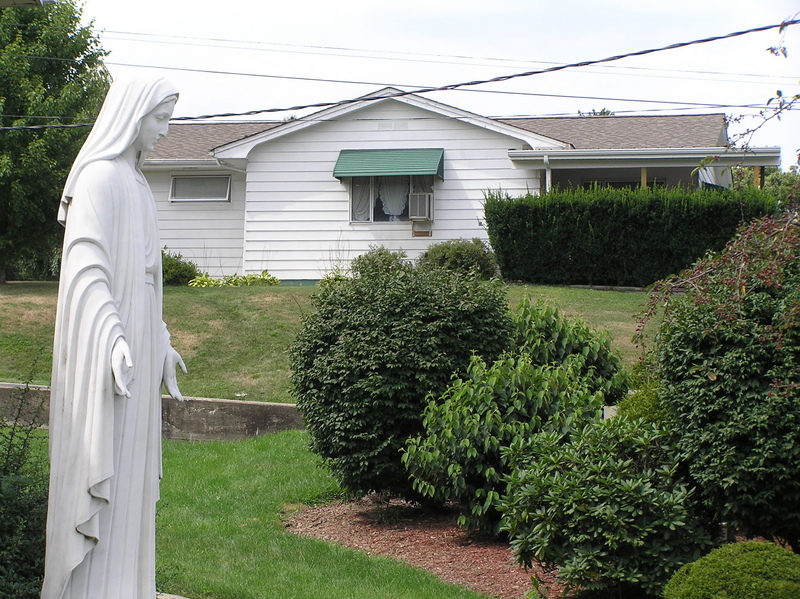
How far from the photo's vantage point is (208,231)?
22359mm

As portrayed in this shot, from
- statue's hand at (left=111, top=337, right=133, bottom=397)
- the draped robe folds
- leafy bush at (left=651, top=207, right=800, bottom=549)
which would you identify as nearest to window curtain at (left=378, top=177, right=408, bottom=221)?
leafy bush at (left=651, top=207, right=800, bottom=549)

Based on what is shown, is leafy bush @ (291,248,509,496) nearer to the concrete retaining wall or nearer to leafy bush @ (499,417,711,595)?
leafy bush @ (499,417,711,595)

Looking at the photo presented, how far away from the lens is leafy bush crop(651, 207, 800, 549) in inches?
220

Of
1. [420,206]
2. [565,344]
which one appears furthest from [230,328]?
[565,344]

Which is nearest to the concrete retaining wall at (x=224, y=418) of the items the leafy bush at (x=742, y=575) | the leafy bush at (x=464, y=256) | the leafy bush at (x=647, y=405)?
the leafy bush at (x=647, y=405)

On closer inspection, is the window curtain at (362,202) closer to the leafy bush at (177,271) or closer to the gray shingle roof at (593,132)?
the gray shingle roof at (593,132)

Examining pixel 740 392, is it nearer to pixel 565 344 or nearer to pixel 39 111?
pixel 565 344

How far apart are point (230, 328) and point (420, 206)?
688 centimetres

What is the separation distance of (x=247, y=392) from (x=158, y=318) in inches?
343

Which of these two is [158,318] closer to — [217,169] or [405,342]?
[405,342]

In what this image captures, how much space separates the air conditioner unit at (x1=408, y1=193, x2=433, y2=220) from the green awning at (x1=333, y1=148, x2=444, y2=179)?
62 centimetres

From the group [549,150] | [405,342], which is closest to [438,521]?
[405,342]

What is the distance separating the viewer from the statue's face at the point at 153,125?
4.00 meters

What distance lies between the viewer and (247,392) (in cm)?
1267
